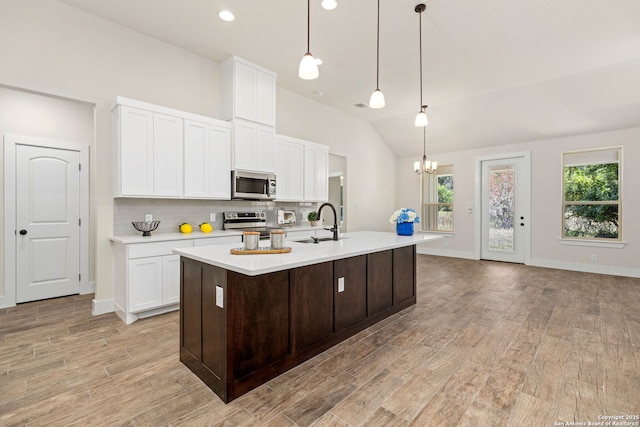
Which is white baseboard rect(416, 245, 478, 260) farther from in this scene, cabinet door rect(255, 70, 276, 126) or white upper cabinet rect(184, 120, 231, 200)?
white upper cabinet rect(184, 120, 231, 200)

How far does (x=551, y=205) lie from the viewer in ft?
20.2

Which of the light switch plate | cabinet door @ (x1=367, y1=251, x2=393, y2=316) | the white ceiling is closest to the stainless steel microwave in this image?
the white ceiling

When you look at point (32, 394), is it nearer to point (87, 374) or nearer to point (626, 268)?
point (87, 374)

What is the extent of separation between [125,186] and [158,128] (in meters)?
0.77

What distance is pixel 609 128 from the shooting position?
5.52 meters

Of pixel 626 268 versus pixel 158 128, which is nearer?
pixel 158 128

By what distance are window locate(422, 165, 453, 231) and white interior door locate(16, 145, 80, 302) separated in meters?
7.22

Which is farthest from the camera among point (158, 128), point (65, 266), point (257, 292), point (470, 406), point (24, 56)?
point (65, 266)

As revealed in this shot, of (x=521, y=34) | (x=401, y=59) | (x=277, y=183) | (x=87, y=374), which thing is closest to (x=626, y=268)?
(x=521, y=34)

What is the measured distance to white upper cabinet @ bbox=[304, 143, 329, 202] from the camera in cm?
Result: 549

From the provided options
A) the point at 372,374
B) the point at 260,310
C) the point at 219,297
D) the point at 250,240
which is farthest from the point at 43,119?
the point at 372,374

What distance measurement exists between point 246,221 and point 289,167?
1.18m

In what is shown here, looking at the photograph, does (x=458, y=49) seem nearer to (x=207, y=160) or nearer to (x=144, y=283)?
(x=207, y=160)

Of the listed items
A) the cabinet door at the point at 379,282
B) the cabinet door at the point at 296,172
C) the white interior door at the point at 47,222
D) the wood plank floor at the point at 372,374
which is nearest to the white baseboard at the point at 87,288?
the white interior door at the point at 47,222
